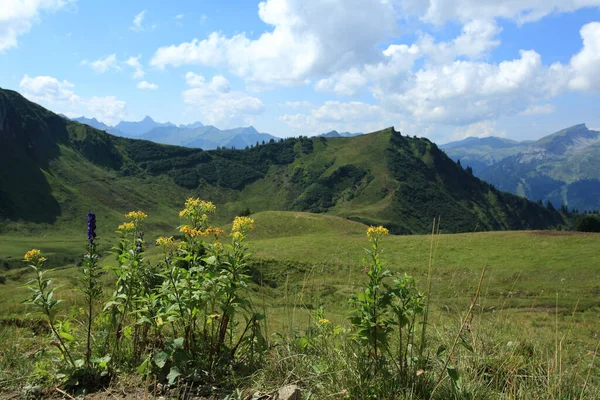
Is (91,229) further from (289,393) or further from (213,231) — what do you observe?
(289,393)

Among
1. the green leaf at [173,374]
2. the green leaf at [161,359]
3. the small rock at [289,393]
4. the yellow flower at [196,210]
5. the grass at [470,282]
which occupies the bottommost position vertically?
the grass at [470,282]

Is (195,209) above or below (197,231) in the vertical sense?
above

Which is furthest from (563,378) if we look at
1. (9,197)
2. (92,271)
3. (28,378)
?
(9,197)

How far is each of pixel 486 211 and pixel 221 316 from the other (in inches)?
8326

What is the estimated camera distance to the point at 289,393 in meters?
3.41

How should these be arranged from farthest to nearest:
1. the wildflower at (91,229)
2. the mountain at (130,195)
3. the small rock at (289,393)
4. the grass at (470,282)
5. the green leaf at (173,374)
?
the mountain at (130,195)
the grass at (470,282)
the wildflower at (91,229)
the green leaf at (173,374)
the small rock at (289,393)

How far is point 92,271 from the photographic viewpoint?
4.36 meters

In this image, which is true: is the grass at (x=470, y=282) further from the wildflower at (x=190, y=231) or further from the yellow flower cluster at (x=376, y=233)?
the wildflower at (x=190, y=231)

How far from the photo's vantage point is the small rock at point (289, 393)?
339 cm

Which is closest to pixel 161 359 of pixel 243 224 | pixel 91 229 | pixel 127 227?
pixel 243 224

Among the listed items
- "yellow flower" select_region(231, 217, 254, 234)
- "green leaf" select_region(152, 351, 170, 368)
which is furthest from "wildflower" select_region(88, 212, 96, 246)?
"yellow flower" select_region(231, 217, 254, 234)

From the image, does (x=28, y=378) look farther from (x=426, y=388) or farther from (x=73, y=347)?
(x=426, y=388)

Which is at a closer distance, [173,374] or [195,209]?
[173,374]

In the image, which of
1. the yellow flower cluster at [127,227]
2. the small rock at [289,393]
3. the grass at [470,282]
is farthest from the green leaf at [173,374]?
the yellow flower cluster at [127,227]
